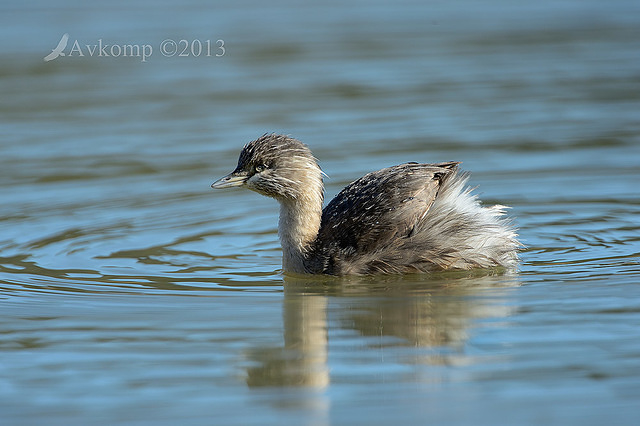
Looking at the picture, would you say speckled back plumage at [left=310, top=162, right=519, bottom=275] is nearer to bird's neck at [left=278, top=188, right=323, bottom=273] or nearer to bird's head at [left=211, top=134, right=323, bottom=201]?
bird's neck at [left=278, top=188, right=323, bottom=273]

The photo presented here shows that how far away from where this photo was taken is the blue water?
17.7ft

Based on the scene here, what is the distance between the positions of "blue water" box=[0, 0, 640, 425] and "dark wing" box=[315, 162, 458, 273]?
0.78ft

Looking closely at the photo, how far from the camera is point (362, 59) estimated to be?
15.8 metres

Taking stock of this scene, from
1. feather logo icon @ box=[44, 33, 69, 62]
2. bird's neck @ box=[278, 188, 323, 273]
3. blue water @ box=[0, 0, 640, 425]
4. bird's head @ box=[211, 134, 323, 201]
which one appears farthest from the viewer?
feather logo icon @ box=[44, 33, 69, 62]

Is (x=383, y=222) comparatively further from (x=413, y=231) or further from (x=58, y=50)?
(x=58, y=50)

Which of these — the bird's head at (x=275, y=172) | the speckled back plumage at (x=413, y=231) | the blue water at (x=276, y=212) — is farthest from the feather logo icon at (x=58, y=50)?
the speckled back plumage at (x=413, y=231)

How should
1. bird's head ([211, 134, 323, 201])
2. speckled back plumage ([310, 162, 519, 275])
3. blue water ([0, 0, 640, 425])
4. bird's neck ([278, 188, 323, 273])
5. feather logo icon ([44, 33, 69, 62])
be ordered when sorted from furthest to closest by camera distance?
1. feather logo icon ([44, 33, 69, 62])
2. bird's head ([211, 134, 323, 201])
3. bird's neck ([278, 188, 323, 273])
4. speckled back plumage ([310, 162, 519, 275])
5. blue water ([0, 0, 640, 425])

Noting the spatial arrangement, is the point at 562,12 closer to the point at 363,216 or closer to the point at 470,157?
the point at 470,157

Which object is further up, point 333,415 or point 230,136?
point 230,136

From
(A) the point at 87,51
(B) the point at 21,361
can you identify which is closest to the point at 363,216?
(B) the point at 21,361

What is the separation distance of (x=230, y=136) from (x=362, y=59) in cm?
413

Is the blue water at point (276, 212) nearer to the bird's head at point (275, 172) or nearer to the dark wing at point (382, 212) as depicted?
the dark wing at point (382, 212)

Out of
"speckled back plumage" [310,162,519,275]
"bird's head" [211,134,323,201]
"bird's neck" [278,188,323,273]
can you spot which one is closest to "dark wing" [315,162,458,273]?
"speckled back plumage" [310,162,519,275]

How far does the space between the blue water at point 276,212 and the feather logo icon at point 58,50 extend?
124 millimetres
